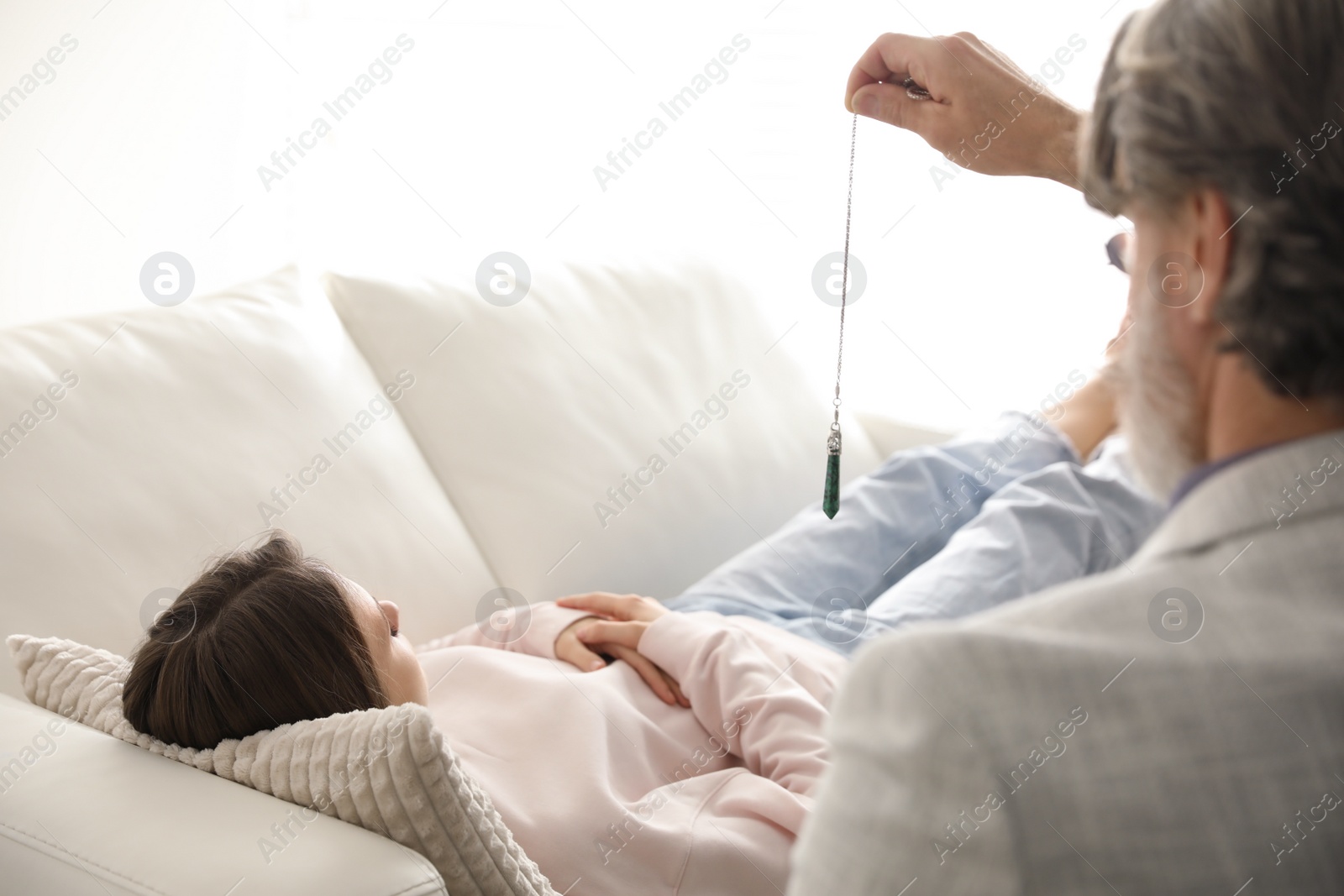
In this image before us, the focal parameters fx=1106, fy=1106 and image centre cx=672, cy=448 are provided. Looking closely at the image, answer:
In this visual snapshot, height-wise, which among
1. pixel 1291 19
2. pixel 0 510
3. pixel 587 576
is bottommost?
pixel 587 576

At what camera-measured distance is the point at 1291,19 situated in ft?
1.87

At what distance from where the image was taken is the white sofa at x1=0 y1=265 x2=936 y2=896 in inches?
35.8

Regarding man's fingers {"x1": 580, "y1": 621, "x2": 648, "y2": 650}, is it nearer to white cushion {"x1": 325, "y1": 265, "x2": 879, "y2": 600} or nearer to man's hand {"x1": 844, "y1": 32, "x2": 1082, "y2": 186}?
white cushion {"x1": 325, "y1": 265, "x2": 879, "y2": 600}

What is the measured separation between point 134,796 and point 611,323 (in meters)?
1.23

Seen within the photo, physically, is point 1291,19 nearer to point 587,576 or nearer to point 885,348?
point 587,576

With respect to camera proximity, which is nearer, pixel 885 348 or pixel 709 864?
pixel 709 864

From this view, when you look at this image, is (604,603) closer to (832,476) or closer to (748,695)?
(748,695)

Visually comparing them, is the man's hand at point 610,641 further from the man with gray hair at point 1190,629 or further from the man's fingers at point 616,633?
the man with gray hair at point 1190,629

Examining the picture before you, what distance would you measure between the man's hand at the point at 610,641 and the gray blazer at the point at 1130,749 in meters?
0.93

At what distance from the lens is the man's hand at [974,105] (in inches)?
47.6

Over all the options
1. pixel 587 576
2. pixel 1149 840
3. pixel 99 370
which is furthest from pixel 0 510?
pixel 1149 840

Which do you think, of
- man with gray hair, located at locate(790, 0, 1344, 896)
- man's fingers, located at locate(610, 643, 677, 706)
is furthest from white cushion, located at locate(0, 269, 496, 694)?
man with gray hair, located at locate(790, 0, 1344, 896)

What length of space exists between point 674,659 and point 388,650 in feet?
1.38

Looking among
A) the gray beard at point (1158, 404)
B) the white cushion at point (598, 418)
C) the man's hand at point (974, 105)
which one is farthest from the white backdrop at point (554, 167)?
the gray beard at point (1158, 404)
